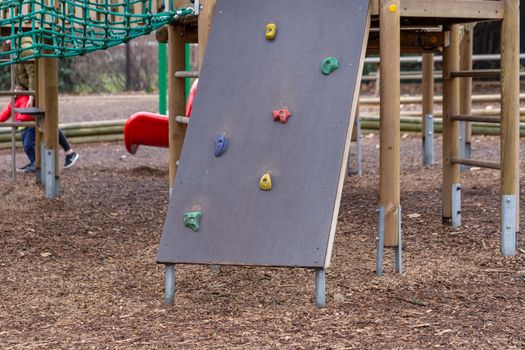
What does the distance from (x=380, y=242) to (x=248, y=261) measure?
2.73ft

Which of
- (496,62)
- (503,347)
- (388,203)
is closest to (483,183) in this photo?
(388,203)

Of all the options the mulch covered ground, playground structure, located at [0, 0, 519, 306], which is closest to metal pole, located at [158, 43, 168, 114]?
the mulch covered ground

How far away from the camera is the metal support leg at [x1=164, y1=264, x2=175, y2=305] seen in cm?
389

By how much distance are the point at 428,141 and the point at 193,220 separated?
5.04 meters

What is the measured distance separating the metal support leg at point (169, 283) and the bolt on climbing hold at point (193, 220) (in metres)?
0.19

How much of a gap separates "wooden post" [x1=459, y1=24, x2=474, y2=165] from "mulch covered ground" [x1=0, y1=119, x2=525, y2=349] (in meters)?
1.21

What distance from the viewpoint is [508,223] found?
487cm

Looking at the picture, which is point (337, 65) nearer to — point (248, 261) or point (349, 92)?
point (349, 92)

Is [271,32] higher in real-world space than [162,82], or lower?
lower

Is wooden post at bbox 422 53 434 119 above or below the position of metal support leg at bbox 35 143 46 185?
above

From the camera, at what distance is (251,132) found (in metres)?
4.12

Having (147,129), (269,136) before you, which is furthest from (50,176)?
(269,136)

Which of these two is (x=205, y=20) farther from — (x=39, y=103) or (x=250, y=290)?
(x=39, y=103)

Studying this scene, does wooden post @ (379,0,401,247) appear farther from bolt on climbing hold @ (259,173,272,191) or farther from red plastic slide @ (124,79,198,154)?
red plastic slide @ (124,79,198,154)
